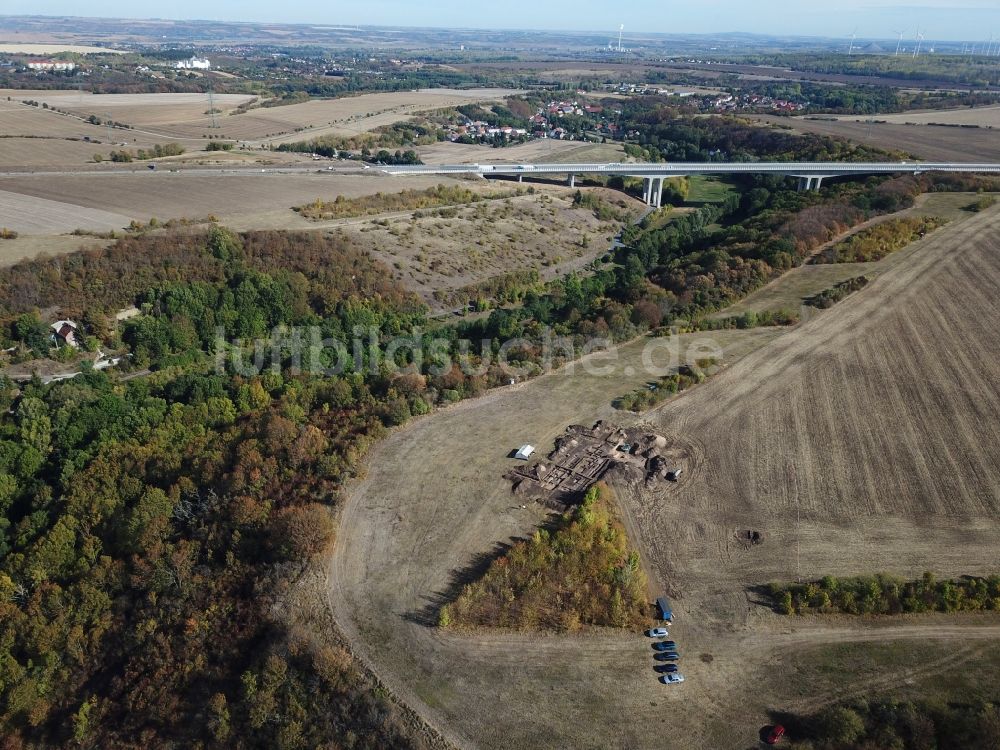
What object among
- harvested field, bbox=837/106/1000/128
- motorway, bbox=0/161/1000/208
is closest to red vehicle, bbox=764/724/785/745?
motorway, bbox=0/161/1000/208

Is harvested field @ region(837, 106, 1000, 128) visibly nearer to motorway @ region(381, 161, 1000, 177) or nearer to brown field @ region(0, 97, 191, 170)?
motorway @ region(381, 161, 1000, 177)

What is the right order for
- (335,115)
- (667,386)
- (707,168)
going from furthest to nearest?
(335,115) → (707,168) → (667,386)

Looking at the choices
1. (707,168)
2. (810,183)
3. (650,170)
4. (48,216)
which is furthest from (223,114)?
(810,183)

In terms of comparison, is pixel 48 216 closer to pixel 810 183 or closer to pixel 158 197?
pixel 158 197

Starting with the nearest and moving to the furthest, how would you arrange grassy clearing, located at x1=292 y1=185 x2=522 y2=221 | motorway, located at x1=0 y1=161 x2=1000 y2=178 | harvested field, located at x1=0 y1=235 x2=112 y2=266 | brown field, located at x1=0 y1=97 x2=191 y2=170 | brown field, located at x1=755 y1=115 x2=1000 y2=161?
1. harvested field, located at x1=0 y1=235 x2=112 y2=266
2. grassy clearing, located at x1=292 y1=185 x2=522 y2=221
3. motorway, located at x1=0 y1=161 x2=1000 y2=178
4. brown field, located at x1=0 y1=97 x2=191 y2=170
5. brown field, located at x1=755 y1=115 x2=1000 y2=161

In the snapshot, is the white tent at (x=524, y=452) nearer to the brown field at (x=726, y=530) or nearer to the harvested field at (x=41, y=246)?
the brown field at (x=726, y=530)

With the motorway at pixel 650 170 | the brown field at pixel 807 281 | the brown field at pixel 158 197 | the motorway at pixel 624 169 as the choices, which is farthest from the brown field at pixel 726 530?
the motorway at pixel 624 169
